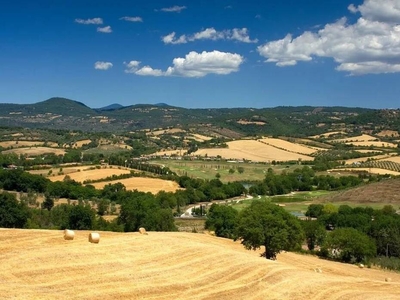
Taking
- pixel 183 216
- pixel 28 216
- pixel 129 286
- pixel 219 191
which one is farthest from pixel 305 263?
pixel 219 191

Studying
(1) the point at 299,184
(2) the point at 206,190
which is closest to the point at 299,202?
(2) the point at 206,190

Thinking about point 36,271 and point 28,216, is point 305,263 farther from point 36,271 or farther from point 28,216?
point 28,216

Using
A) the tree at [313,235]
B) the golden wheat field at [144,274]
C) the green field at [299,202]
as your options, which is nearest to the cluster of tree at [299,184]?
the green field at [299,202]

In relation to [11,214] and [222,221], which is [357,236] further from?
[11,214]

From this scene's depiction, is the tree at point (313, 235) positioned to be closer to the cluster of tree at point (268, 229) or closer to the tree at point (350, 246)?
the tree at point (350, 246)

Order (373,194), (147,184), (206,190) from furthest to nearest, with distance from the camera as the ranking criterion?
(206,190), (147,184), (373,194)

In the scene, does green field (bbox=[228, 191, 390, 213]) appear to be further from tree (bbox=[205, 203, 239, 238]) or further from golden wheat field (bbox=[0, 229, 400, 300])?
golden wheat field (bbox=[0, 229, 400, 300])
